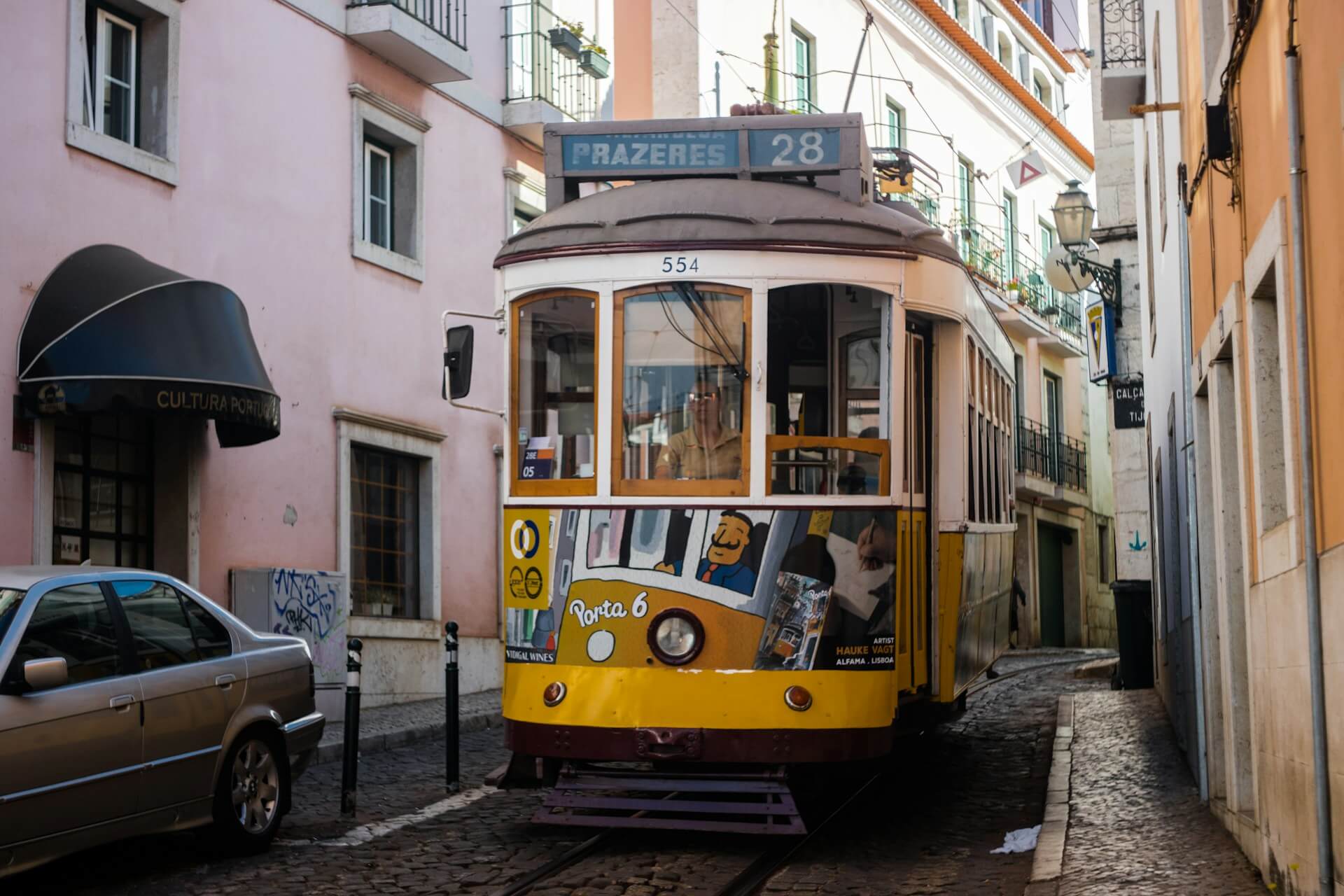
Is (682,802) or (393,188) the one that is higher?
(393,188)

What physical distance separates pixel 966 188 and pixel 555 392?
2639cm

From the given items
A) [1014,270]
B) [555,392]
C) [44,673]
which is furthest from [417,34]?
[1014,270]

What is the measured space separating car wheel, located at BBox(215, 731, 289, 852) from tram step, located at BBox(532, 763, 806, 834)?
1435 millimetres

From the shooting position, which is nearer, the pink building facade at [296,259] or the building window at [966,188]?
the pink building facade at [296,259]

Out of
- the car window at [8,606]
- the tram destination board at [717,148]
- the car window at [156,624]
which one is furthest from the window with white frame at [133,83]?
the car window at [8,606]

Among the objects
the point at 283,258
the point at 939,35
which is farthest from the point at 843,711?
the point at 939,35

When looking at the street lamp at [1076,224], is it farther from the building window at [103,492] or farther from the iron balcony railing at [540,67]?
the building window at [103,492]

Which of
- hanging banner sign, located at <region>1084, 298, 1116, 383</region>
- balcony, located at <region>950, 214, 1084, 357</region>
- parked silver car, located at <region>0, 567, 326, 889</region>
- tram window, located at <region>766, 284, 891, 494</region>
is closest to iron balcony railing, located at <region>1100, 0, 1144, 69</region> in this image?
hanging banner sign, located at <region>1084, 298, 1116, 383</region>

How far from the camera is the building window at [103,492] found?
533 inches

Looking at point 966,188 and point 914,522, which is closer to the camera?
point 914,522

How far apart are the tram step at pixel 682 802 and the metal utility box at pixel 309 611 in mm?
6532

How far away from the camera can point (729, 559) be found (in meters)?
8.66

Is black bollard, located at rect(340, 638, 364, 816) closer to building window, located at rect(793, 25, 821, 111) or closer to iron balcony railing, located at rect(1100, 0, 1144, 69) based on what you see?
iron balcony railing, located at rect(1100, 0, 1144, 69)

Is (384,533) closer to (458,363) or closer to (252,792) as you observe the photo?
(458,363)
